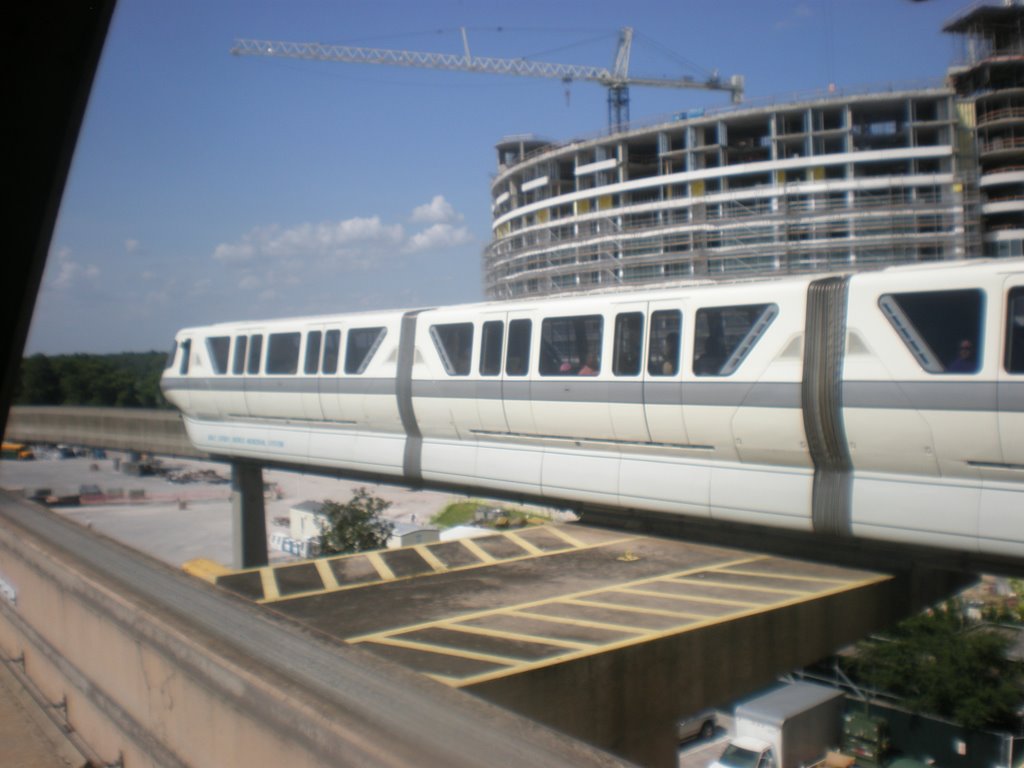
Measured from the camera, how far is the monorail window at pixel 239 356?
1600cm

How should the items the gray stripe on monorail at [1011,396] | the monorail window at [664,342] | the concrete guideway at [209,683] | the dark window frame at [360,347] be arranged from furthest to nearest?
the dark window frame at [360,347], the monorail window at [664,342], the gray stripe on monorail at [1011,396], the concrete guideway at [209,683]

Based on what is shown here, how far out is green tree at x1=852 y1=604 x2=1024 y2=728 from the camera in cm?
1967

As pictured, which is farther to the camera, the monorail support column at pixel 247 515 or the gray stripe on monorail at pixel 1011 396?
the monorail support column at pixel 247 515

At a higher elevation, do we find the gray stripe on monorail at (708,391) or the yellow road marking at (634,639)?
the gray stripe on monorail at (708,391)

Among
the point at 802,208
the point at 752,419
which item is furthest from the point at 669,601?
the point at 802,208

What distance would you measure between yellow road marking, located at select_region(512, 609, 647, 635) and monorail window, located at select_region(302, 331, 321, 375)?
8365 mm

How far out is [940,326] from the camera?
745 centimetres

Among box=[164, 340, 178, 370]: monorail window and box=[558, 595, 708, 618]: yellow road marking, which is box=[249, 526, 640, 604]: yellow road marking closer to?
box=[558, 595, 708, 618]: yellow road marking

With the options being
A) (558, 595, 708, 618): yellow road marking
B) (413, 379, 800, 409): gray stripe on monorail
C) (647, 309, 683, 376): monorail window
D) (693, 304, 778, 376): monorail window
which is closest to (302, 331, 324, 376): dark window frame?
(413, 379, 800, 409): gray stripe on monorail

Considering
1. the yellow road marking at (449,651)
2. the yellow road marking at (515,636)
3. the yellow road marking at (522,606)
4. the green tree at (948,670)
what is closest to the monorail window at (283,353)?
the yellow road marking at (522,606)

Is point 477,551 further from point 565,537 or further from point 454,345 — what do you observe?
point 454,345

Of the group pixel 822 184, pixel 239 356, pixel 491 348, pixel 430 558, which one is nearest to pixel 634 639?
pixel 430 558

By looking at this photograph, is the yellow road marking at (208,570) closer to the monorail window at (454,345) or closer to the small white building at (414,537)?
the monorail window at (454,345)

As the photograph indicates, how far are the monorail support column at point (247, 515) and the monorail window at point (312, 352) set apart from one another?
4.49 metres
